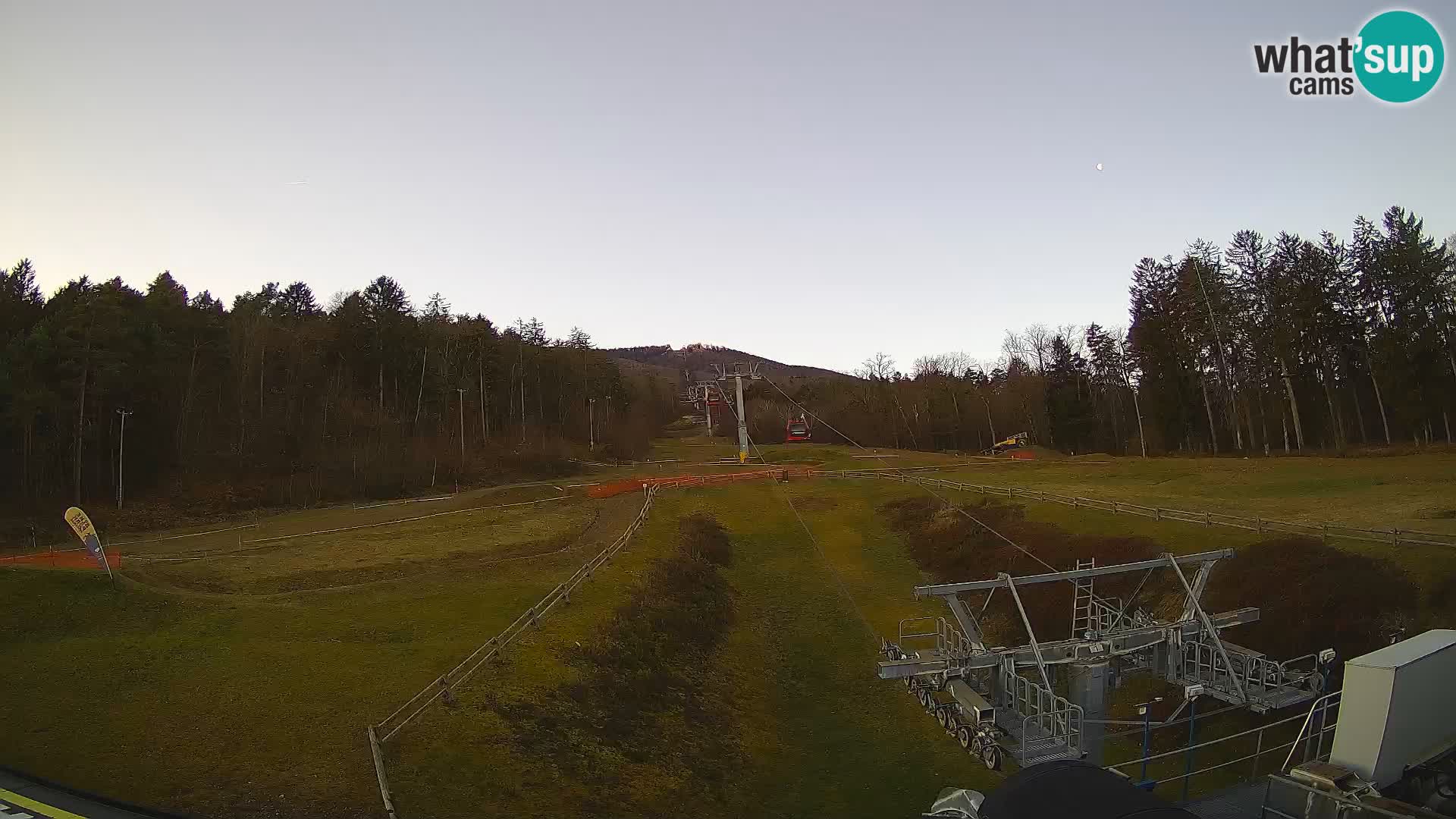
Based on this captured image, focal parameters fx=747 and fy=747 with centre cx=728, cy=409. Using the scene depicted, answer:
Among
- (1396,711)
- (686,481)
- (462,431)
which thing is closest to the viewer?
(1396,711)

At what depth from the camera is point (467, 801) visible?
14211 mm

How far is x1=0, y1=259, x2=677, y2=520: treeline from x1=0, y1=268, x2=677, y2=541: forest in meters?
0.15

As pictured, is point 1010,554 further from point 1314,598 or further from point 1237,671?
point 1237,671

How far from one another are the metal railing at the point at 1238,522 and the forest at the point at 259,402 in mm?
44138

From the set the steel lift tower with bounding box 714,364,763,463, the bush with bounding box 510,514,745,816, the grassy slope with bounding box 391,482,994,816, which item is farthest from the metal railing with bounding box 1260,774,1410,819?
the steel lift tower with bounding box 714,364,763,463

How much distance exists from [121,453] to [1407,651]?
2489 inches

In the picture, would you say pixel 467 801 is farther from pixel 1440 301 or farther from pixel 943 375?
pixel 943 375

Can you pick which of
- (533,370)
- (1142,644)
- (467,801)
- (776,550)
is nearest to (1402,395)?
(776,550)

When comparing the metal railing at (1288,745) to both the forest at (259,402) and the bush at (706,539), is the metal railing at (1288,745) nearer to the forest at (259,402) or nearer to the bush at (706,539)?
the bush at (706,539)

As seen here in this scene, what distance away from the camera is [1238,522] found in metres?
28.5

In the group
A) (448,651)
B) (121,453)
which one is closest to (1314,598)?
(448,651)

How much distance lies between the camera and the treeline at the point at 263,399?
4753 centimetres

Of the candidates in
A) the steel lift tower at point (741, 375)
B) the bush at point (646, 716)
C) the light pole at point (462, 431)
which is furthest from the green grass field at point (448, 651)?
the light pole at point (462, 431)

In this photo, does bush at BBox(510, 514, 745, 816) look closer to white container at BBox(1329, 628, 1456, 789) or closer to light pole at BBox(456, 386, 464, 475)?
white container at BBox(1329, 628, 1456, 789)
